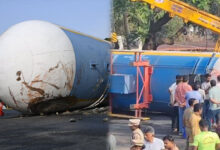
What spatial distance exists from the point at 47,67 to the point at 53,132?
1.47 m

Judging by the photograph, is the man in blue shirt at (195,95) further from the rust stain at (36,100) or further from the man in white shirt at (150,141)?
the rust stain at (36,100)

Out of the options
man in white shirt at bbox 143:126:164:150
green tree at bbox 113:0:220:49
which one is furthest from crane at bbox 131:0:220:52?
man in white shirt at bbox 143:126:164:150

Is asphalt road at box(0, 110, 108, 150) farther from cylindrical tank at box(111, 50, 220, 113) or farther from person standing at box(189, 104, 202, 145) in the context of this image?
person standing at box(189, 104, 202, 145)

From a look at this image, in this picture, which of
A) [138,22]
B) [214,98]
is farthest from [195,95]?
[138,22]

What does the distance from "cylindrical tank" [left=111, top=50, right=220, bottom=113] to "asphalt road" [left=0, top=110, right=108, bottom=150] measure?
27.3 inches

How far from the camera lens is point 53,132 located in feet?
20.3

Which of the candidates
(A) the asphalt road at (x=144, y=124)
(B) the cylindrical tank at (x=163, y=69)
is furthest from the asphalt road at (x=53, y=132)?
(B) the cylindrical tank at (x=163, y=69)

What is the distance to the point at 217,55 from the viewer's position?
20.5 ft

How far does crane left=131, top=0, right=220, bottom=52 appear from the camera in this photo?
4.85 metres

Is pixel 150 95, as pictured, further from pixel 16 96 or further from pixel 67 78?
pixel 16 96

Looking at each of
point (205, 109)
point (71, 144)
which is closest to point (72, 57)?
point (71, 144)

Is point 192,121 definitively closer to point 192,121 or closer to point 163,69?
point 192,121

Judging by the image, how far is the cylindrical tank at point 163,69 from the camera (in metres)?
6.28

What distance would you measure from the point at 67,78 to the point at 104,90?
890mm
